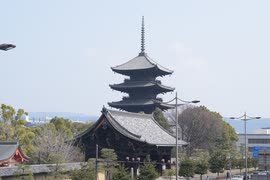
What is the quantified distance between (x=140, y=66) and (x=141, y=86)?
4952 mm

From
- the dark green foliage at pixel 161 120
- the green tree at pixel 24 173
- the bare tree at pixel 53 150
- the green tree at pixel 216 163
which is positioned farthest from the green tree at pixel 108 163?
the dark green foliage at pixel 161 120

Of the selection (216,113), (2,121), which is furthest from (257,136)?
(2,121)

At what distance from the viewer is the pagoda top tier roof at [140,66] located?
306 feet

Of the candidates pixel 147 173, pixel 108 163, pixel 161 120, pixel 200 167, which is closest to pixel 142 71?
pixel 161 120

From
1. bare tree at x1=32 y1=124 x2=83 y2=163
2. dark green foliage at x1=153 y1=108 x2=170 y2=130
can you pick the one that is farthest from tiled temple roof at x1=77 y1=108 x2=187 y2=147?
dark green foliage at x1=153 y1=108 x2=170 y2=130

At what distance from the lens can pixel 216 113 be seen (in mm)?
102500

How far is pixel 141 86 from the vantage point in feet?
300

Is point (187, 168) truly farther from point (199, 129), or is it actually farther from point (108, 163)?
point (199, 129)

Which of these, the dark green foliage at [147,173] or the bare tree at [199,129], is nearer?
the dark green foliage at [147,173]

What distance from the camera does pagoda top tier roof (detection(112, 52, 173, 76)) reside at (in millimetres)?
93400

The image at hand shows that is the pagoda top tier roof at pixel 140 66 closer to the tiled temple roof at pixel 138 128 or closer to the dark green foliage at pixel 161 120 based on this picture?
the dark green foliage at pixel 161 120

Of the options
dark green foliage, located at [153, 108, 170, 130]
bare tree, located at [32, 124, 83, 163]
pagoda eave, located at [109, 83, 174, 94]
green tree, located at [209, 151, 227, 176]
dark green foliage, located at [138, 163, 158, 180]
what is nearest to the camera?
dark green foliage, located at [138, 163, 158, 180]

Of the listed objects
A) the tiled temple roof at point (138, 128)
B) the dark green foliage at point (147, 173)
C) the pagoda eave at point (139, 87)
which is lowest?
the dark green foliage at point (147, 173)

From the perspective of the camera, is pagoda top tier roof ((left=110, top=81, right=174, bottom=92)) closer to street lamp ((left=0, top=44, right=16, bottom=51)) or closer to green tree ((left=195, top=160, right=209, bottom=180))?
green tree ((left=195, top=160, right=209, bottom=180))
